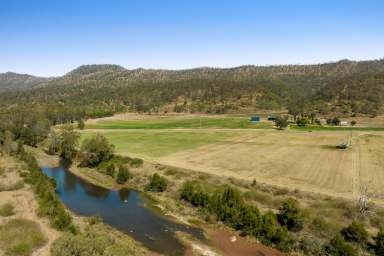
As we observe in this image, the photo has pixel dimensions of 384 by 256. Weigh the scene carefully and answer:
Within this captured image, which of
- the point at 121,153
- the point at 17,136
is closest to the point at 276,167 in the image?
the point at 121,153

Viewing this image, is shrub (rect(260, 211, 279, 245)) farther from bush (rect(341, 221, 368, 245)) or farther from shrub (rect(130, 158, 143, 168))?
shrub (rect(130, 158, 143, 168))

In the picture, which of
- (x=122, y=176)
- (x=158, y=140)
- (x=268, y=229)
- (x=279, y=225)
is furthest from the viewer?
(x=158, y=140)

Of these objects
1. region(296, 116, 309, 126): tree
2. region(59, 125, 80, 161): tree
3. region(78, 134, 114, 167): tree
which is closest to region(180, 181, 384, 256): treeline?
region(78, 134, 114, 167): tree

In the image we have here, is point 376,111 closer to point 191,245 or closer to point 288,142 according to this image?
point 288,142

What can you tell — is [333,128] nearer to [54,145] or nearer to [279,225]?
[279,225]

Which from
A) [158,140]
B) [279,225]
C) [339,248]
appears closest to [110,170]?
[158,140]

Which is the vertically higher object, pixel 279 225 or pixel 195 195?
pixel 195 195
